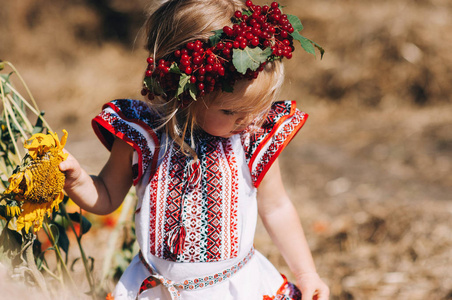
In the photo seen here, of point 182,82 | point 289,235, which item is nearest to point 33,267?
point 182,82

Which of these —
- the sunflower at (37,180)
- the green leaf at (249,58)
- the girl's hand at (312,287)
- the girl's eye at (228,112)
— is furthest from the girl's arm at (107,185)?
the girl's hand at (312,287)

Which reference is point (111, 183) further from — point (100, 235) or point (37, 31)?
point (37, 31)

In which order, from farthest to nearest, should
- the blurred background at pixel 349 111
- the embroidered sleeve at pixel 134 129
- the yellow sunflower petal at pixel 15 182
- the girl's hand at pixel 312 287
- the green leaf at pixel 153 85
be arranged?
the blurred background at pixel 349 111 → the girl's hand at pixel 312 287 → the embroidered sleeve at pixel 134 129 → the green leaf at pixel 153 85 → the yellow sunflower petal at pixel 15 182

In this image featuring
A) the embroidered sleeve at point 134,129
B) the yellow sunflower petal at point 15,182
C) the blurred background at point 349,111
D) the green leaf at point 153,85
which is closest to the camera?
the yellow sunflower petal at point 15,182

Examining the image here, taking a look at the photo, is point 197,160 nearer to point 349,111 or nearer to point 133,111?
point 133,111

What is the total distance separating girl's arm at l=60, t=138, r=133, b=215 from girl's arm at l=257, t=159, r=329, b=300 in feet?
0.97

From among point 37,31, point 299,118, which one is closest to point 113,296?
point 299,118

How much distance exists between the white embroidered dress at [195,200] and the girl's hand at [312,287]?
12cm

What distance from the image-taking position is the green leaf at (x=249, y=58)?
0.79 metres

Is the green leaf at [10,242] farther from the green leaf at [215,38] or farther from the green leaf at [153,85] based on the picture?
the green leaf at [215,38]

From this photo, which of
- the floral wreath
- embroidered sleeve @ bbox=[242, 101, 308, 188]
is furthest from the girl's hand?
the floral wreath

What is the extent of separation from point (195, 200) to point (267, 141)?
193mm

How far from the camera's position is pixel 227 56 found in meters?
0.82

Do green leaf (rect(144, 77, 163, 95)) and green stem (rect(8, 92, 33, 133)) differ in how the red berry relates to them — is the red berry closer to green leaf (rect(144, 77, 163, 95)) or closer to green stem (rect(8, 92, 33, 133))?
green leaf (rect(144, 77, 163, 95))
